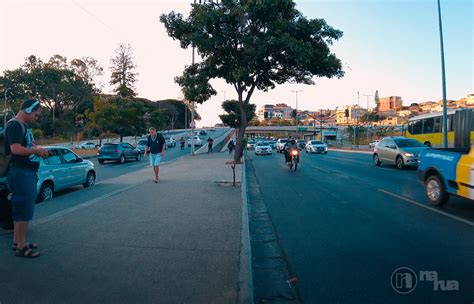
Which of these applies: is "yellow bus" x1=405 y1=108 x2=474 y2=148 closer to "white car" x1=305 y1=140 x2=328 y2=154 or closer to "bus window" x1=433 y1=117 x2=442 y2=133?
"bus window" x1=433 y1=117 x2=442 y2=133

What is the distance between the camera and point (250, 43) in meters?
15.9

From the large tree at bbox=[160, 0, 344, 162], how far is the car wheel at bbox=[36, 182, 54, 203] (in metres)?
9.75

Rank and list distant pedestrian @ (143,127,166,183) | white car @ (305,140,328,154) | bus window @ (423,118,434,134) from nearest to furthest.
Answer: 1. distant pedestrian @ (143,127,166,183)
2. bus window @ (423,118,434,134)
3. white car @ (305,140,328,154)

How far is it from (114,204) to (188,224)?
2.40 m

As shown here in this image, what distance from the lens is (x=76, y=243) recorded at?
4.79 m

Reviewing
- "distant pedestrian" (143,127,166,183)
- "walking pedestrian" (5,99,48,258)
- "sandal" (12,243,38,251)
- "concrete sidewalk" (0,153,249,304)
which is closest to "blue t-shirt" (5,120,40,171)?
"walking pedestrian" (5,99,48,258)

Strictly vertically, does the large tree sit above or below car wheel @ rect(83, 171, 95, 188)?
above

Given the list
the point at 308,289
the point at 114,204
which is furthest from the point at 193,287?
the point at 114,204

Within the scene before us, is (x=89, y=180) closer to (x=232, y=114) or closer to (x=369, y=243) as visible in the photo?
(x=369, y=243)

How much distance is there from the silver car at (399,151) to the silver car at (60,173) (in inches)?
559

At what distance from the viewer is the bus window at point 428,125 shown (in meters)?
24.5

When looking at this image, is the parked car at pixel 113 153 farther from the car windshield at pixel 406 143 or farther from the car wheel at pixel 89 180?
the car windshield at pixel 406 143

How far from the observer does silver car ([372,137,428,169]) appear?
53.0ft

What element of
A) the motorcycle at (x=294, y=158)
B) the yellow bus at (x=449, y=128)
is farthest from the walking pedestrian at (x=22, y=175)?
the yellow bus at (x=449, y=128)
